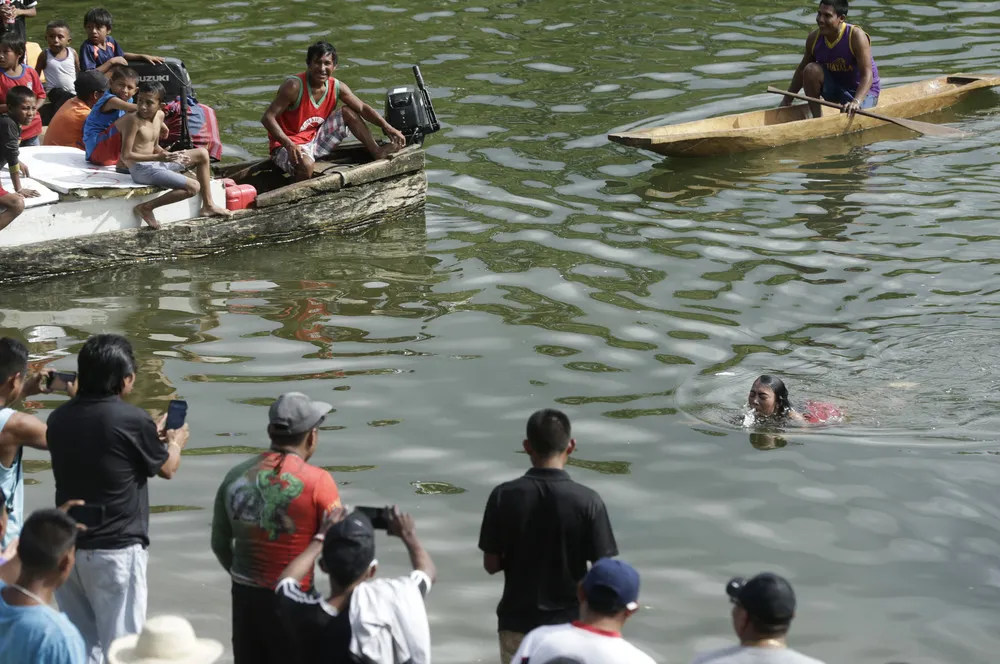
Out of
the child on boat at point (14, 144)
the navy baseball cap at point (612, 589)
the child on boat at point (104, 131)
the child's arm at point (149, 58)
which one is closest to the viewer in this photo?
the navy baseball cap at point (612, 589)

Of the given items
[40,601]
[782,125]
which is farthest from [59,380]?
[782,125]

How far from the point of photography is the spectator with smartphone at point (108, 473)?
17.3ft

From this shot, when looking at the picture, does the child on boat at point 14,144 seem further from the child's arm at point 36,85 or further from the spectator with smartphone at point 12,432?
the spectator with smartphone at point 12,432

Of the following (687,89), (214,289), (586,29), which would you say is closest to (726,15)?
(586,29)

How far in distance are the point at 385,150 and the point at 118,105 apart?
2.98 metres

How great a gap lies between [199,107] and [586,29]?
368 inches

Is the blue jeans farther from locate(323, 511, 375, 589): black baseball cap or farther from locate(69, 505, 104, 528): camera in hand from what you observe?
locate(323, 511, 375, 589): black baseball cap

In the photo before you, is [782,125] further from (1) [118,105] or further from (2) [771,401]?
(1) [118,105]

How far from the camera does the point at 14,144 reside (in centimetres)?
1030

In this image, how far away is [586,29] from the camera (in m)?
20.0

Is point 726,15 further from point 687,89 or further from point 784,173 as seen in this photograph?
point 784,173

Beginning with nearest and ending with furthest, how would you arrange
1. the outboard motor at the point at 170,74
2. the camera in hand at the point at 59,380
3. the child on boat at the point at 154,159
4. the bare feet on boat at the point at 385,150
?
the camera in hand at the point at 59,380
the child on boat at the point at 154,159
the outboard motor at the point at 170,74
the bare feet on boat at the point at 385,150

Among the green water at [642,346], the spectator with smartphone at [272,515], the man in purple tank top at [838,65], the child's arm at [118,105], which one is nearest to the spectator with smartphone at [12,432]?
the spectator with smartphone at [272,515]

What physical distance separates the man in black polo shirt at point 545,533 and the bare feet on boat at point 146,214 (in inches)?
284
